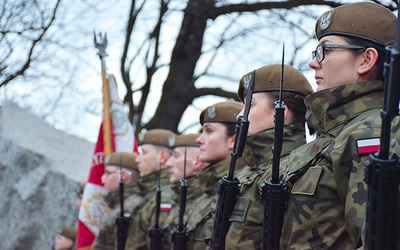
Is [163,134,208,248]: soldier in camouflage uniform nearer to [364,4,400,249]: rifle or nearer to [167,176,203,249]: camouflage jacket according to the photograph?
[167,176,203,249]: camouflage jacket

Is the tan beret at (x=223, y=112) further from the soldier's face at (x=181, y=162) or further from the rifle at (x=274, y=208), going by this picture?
the rifle at (x=274, y=208)

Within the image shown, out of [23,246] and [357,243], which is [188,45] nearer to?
[23,246]

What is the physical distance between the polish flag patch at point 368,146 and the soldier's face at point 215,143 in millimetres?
2726

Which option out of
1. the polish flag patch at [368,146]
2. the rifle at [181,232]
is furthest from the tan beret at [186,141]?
the polish flag patch at [368,146]

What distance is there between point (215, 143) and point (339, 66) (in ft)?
8.02

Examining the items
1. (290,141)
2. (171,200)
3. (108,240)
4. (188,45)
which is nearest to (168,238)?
(171,200)

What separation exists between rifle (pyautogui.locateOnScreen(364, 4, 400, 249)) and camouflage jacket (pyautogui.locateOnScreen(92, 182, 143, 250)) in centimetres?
525

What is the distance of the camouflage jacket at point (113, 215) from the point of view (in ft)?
25.8

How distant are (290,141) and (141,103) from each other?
10323 millimetres

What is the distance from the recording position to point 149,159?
317 inches

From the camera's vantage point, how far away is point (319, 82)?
11.2 ft

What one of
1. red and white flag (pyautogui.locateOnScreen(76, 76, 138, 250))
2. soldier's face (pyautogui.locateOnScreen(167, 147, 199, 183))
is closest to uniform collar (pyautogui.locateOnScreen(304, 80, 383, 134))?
soldier's face (pyautogui.locateOnScreen(167, 147, 199, 183))

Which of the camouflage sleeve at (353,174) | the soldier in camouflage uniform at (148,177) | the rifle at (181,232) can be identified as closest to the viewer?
the camouflage sleeve at (353,174)

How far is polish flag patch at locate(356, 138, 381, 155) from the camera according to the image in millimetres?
2957
